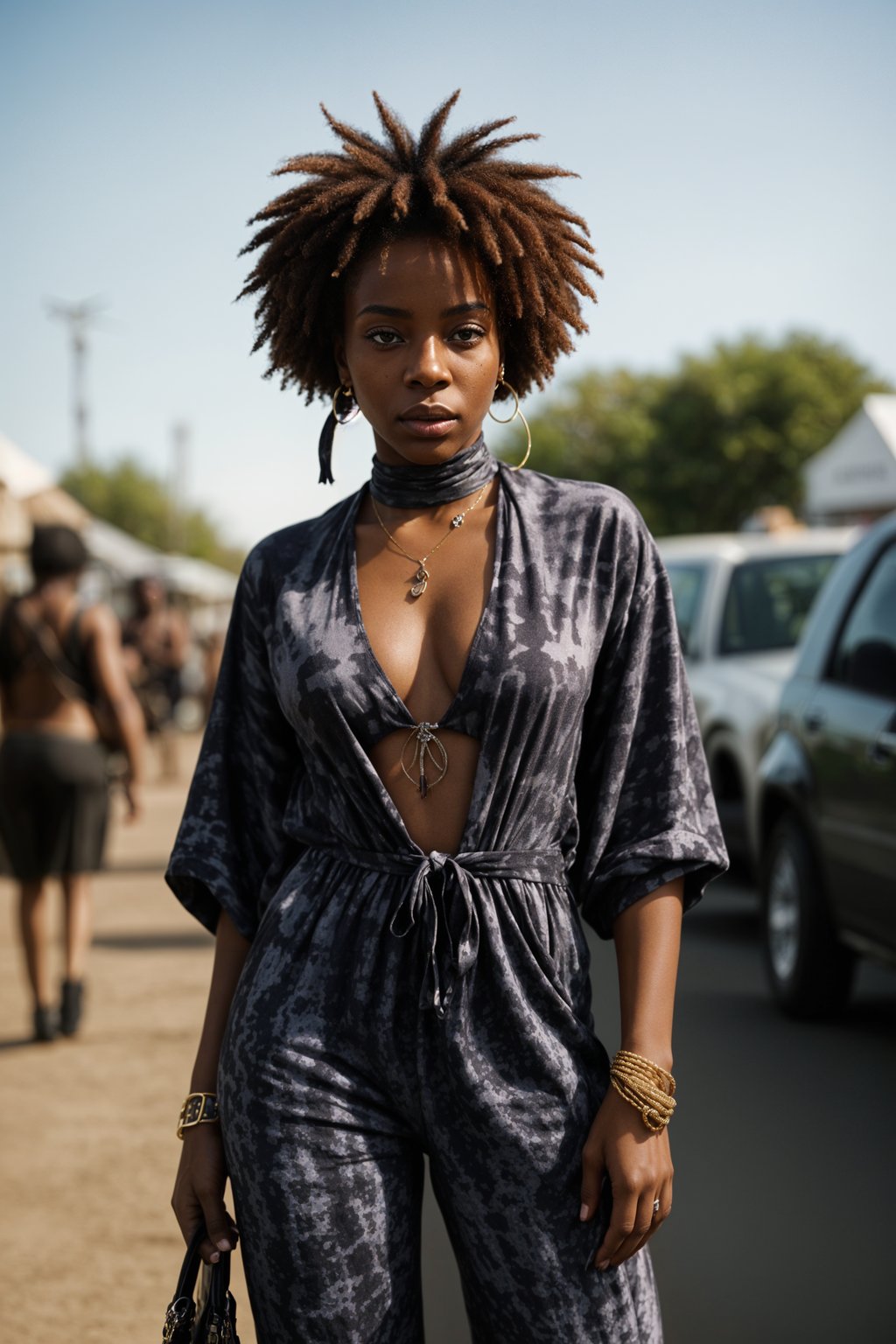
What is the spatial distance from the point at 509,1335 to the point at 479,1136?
25cm

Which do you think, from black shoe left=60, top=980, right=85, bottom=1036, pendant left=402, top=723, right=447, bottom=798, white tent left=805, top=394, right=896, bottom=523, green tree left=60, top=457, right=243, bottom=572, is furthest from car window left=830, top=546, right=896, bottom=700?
green tree left=60, top=457, right=243, bottom=572

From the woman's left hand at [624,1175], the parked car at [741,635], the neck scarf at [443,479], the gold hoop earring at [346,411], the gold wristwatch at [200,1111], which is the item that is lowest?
the parked car at [741,635]

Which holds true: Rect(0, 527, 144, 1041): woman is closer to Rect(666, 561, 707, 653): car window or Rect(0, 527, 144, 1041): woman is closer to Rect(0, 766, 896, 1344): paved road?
Rect(0, 766, 896, 1344): paved road

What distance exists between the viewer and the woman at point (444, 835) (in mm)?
2049

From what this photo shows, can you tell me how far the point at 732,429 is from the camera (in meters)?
53.6

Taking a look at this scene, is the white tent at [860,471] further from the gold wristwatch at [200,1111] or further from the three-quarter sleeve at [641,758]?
the gold wristwatch at [200,1111]

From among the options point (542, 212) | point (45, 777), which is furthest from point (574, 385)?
point (542, 212)

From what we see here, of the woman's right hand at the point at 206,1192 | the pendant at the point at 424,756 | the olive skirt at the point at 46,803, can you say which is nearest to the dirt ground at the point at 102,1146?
the olive skirt at the point at 46,803

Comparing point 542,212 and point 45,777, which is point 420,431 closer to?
point 542,212

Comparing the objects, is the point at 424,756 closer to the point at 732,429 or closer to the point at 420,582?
the point at 420,582

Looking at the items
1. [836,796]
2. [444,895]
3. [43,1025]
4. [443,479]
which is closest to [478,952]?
[444,895]

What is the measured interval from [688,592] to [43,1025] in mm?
5144

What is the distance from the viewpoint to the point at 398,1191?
83.1 inches

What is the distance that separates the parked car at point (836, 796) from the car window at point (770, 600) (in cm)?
248
